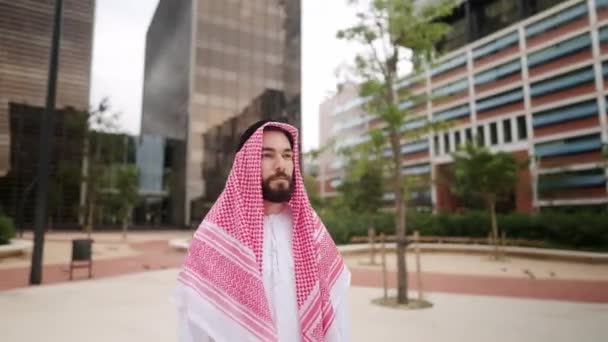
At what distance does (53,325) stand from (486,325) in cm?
599

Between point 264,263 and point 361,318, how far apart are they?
460cm

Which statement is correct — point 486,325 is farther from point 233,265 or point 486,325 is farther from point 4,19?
point 4,19

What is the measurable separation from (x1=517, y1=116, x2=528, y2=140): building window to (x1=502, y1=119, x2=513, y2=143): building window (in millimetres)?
913

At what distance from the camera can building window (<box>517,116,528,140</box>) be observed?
41.5 metres

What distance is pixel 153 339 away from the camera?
4715 millimetres

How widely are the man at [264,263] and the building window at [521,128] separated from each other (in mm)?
45779

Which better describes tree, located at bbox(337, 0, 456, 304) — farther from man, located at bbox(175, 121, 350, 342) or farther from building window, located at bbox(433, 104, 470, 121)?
building window, located at bbox(433, 104, 470, 121)

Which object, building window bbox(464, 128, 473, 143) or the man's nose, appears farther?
building window bbox(464, 128, 473, 143)

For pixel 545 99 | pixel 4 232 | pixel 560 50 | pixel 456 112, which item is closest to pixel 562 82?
pixel 545 99

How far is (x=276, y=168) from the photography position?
6.54ft

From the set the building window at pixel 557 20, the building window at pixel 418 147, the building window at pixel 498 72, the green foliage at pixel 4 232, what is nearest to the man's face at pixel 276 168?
the green foliage at pixel 4 232

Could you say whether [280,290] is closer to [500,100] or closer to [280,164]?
[280,164]

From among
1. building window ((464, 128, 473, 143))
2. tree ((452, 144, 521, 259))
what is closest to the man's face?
tree ((452, 144, 521, 259))

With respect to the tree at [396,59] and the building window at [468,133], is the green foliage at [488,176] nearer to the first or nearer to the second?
the tree at [396,59]
